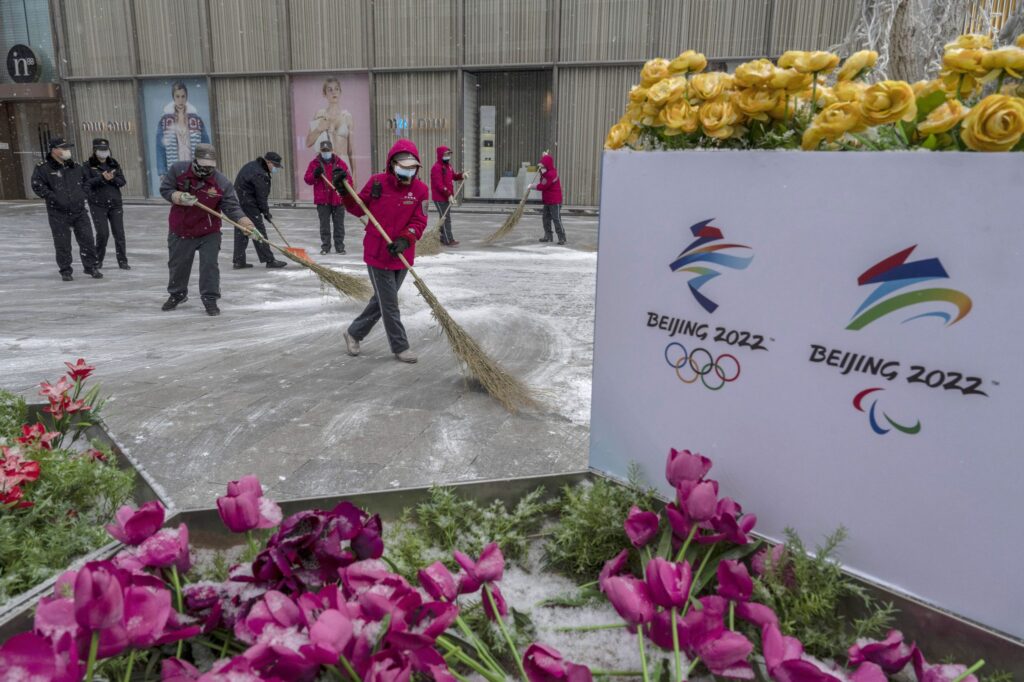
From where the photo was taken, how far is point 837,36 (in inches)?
706

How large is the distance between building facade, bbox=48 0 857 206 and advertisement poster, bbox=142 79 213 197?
0.14ft

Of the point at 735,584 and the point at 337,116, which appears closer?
the point at 735,584

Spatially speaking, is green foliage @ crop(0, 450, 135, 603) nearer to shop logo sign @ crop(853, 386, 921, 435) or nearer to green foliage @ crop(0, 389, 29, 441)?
green foliage @ crop(0, 389, 29, 441)

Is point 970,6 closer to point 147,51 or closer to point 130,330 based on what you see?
point 130,330

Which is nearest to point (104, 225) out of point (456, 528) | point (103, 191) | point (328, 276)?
point (103, 191)

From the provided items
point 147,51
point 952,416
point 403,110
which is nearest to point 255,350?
point 952,416

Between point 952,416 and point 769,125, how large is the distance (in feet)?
3.18

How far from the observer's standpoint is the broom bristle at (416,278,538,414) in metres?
5.07

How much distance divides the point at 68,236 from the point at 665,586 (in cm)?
1057

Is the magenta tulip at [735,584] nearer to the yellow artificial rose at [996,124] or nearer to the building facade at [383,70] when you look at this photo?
the yellow artificial rose at [996,124]

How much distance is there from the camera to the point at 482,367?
5281 millimetres

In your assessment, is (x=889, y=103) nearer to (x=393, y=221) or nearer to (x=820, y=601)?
(x=820, y=601)

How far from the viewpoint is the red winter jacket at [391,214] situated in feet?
19.1

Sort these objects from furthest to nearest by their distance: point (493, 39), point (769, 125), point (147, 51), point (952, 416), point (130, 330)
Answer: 1. point (147, 51)
2. point (493, 39)
3. point (130, 330)
4. point (769, 125)
5. point (952, 416)
